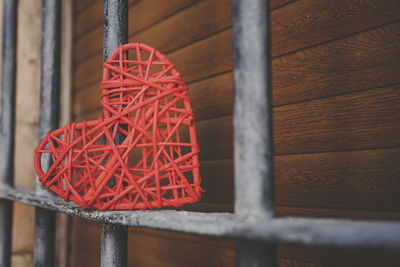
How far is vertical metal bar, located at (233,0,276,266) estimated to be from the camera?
1.38 ft

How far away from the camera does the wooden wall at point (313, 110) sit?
2.02 feet

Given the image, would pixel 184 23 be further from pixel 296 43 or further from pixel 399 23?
pixel 399 23

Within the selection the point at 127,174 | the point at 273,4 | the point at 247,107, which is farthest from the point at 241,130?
the point at 273,4

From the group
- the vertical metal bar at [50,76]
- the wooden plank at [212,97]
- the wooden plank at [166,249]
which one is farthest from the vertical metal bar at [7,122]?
the wooden plank at [212,97]

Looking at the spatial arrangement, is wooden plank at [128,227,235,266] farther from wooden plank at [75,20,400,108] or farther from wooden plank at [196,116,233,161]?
wooden plank at [75,20,400,108]

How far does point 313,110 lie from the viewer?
719 millimetres

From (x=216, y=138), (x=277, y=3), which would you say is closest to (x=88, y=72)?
(x=216, y=138)

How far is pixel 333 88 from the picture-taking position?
0.69m

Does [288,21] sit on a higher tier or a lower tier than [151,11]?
lower

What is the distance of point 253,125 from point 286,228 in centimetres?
13

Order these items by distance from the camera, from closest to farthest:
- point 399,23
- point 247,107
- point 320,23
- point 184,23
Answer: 1. point 247,107
2. point 399,23
3. point 320,23
4. point 184,23

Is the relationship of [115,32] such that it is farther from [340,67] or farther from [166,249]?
[166,249]

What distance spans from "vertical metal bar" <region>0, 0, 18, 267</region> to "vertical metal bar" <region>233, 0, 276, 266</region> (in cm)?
96

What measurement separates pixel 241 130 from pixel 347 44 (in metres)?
0.38
